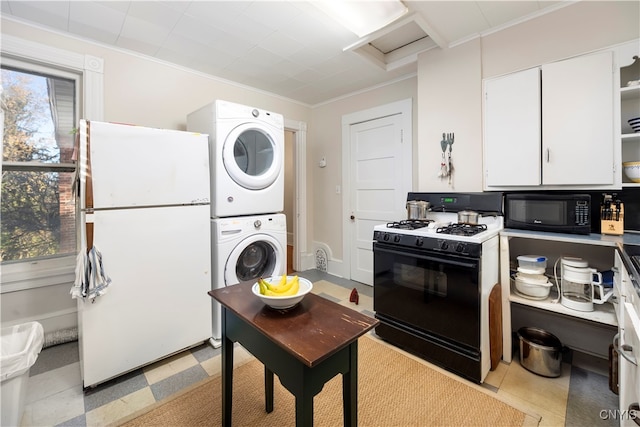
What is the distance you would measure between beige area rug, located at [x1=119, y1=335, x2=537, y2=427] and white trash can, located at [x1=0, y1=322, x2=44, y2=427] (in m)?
0.50

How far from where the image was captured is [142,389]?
5.47 ft

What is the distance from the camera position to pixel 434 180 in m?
2.48

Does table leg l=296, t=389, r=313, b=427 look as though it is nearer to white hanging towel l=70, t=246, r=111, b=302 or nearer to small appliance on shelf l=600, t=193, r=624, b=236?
white hanging towel l=70, t=246, r=111, b=302

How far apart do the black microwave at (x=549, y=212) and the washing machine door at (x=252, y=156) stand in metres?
1.93

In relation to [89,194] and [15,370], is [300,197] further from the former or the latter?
[15,370]

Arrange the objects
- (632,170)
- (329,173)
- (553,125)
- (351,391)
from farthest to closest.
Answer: (329,173), (553,125), (632,170), (351,391)

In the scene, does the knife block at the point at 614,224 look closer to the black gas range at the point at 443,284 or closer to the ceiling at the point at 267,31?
the black gas range at the point at 443,284

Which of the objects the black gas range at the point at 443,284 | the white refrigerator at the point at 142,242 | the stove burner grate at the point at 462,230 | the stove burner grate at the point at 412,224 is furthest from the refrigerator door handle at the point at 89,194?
the stove burner grate at the point at 462,230

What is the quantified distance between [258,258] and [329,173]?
179cm

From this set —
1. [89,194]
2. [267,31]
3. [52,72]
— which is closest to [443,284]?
[89,194]

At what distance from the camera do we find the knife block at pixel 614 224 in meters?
1.69

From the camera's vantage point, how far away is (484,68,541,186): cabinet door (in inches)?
75.9

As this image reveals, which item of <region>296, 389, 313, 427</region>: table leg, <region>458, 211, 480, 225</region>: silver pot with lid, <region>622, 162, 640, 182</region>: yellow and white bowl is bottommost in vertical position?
<region>296, 389, 313, 427</region>: table leg

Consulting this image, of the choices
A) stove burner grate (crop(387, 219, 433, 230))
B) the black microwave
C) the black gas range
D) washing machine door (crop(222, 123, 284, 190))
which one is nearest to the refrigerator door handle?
washing machine door (crop(222, 123, 284, 190))
